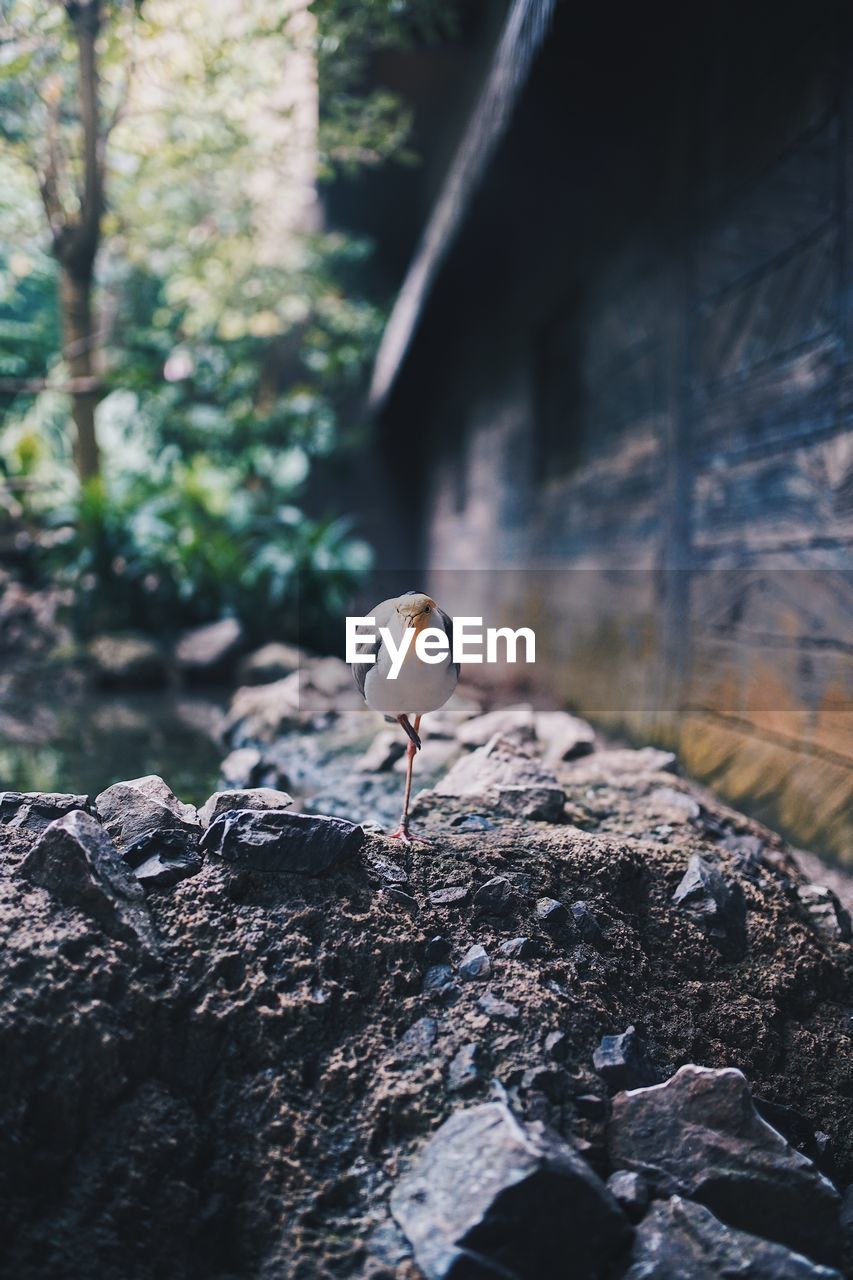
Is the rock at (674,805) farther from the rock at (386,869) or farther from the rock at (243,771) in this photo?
the rock at (243,771)

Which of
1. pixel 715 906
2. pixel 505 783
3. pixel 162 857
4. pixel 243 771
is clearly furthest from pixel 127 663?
pixel 715 906

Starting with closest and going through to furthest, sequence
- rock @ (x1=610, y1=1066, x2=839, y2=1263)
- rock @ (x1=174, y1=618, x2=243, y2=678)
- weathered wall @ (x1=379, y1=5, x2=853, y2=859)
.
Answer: rock @ (x1=610, y1=1066, x2=839, y2=1263)
weathered wall @ (x1=379, y1=5, x2=853, y2=859)
rock @ (x1=174, y1=618, x2=243, y2=678)

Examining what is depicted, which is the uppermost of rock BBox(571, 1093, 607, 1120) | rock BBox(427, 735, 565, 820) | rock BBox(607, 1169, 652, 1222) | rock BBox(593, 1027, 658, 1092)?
rock BBox(427, 735, 565, 820)

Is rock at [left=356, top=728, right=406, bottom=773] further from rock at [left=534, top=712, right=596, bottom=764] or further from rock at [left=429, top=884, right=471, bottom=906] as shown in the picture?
rock at [left=429, top=884, right=471, bottom=906]

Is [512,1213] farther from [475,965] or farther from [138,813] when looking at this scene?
[138,813]

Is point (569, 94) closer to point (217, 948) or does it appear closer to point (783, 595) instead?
point (783, 595)

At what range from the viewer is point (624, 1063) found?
1217 millimetres

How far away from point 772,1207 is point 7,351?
7249mm

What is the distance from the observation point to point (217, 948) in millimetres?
1269

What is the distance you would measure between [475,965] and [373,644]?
0.50m

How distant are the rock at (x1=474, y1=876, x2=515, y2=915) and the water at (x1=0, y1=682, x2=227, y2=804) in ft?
3.65

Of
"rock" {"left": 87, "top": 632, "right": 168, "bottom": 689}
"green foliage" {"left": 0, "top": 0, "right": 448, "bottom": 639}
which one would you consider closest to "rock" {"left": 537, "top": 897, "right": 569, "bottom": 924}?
"green foliage" {"left": 0, "top": 0, "right": 448, "bottom": 639}

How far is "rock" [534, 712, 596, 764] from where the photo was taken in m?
2.50

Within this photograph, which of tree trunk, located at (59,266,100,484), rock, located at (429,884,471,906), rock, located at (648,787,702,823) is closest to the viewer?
rock, located at (429,884,471,906)
